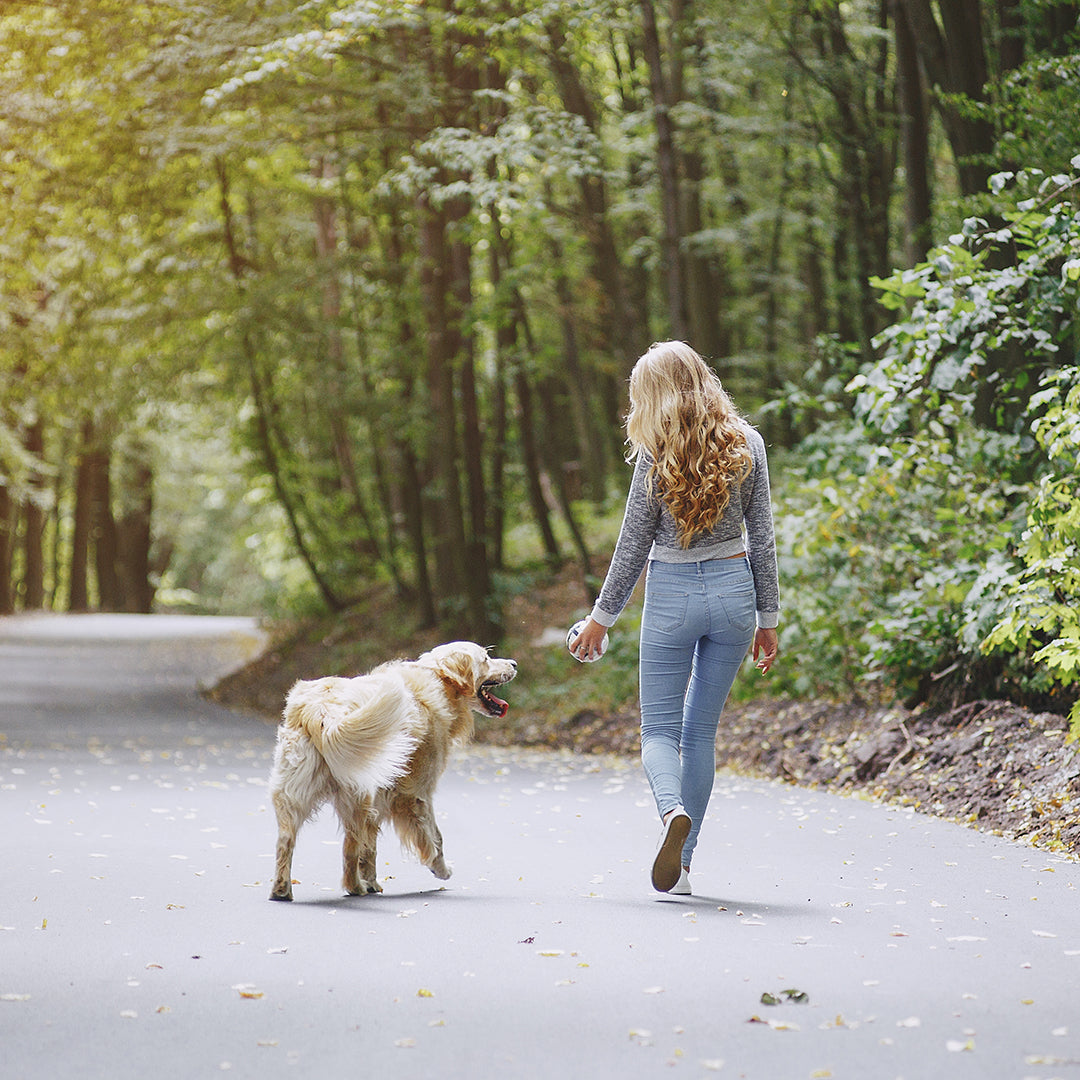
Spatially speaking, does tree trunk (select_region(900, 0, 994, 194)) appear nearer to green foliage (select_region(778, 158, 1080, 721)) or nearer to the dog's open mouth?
green foliage (select_region(778, 158, 1080, 721))

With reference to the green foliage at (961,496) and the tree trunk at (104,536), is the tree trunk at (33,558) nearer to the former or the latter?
the tree trunk at (104,536)

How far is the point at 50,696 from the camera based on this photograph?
1919 cm

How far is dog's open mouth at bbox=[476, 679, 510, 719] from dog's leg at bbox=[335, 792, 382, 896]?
77cm

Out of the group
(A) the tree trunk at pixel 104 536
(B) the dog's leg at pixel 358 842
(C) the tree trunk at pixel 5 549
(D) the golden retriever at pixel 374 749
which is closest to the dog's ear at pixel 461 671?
(D) the golden retriever at pixel 374 749

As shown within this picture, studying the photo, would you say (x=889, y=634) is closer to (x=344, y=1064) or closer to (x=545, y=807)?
(x=545, y=807)

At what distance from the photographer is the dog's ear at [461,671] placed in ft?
21.8

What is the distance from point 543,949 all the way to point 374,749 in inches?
50.5

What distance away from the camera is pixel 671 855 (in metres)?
5.83

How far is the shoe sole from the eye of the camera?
18.9 ft

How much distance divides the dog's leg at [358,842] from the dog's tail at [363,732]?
0.18 m

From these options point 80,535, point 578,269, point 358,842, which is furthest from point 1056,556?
point 80,535

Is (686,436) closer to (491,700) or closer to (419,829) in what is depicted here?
(491,700)

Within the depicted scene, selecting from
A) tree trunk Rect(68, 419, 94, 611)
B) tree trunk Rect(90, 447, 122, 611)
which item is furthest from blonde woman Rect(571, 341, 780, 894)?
tree trunk Rect(68, 419, 94, 611)

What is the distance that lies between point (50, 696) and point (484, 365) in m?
11.4
